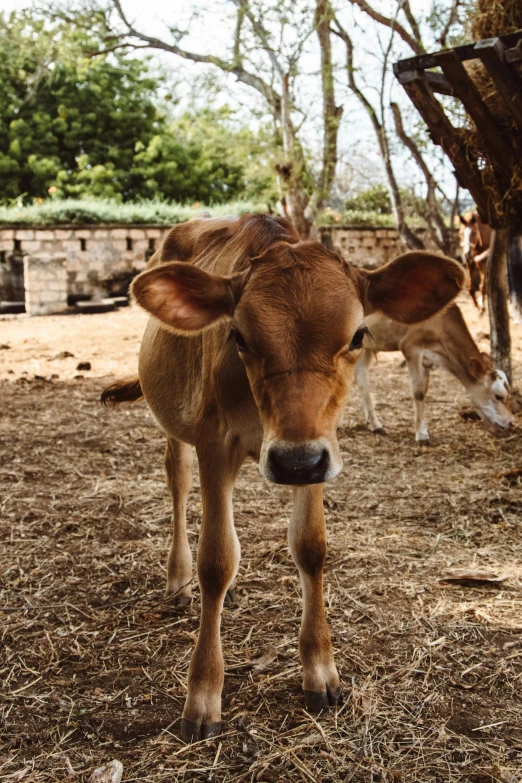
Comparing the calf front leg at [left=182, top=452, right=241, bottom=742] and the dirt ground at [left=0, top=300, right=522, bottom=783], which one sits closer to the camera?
the dirt ground at [left=0, top=300, right=522, bottom=783]

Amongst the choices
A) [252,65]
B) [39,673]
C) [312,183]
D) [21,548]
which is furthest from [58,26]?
[39,673]

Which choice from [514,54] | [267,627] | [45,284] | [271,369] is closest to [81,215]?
[45,284]

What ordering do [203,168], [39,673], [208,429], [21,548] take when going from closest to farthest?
1. [208,429]
2. [39,673]
3. [21,548]
4. [203,168]

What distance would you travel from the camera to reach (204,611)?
9.22 ft

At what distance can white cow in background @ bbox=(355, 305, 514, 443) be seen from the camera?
6.89 m

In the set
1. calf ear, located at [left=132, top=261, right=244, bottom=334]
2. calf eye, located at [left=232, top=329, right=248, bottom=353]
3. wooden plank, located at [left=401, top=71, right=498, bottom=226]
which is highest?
wooden plank, located at [left=401, top=71, right=498, bottom=226]

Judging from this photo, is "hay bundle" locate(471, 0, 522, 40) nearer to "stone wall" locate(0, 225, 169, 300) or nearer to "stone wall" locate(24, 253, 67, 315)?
"stone wall" locate(0, 225, 169, 300)

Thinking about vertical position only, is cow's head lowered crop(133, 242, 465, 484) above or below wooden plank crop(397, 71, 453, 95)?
below

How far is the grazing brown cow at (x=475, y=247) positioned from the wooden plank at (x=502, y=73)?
301 inches

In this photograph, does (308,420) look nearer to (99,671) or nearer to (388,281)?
(388,281)

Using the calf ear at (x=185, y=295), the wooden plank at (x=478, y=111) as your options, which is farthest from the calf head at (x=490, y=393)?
the calf ear at (x=185, y=295)

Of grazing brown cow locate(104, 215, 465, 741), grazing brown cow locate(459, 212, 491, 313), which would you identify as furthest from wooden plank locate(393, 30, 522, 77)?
grazing brown cow locate(459, 212, 491, 313)

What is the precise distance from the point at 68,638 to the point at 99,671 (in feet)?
1.03

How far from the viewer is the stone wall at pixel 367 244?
1850 cm
